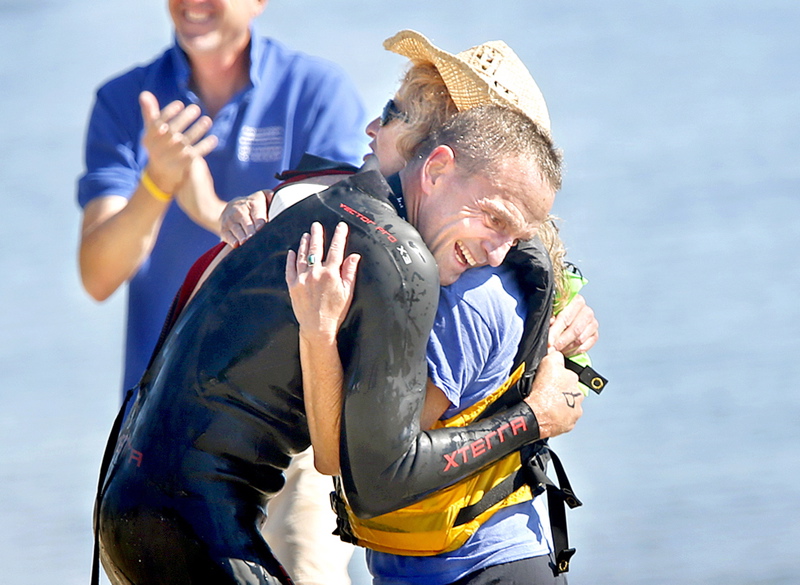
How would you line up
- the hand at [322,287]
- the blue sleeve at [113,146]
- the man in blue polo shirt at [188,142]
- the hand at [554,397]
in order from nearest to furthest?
the hand at [322,287] < the hand at [554,397] < the man in blue polo shirt at [188,142] < the blue sleeve at [113,146]

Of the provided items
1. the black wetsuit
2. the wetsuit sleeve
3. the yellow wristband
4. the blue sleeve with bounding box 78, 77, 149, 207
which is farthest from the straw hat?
the blue sleeve with bounding box 78, 77, 149, 207

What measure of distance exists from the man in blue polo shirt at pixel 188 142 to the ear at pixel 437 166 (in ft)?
3.57

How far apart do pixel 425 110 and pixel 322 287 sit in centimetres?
52

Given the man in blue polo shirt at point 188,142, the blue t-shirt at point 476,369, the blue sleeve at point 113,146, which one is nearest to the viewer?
the blue t-shirt at point 476,369

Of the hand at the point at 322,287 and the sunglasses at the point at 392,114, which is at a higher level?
the sunglasses at the point at 392,114

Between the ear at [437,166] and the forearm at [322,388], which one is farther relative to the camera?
the ear at [437,166]

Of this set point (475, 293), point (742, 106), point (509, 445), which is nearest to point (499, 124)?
point (475, 293)

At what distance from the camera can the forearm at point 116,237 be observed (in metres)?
3.55

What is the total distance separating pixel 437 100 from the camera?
255 cm

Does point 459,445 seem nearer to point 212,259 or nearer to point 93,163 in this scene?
point 212,259

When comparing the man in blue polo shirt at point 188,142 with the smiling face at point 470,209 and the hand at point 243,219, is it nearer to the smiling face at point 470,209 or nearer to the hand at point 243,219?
the hand at point 243,219

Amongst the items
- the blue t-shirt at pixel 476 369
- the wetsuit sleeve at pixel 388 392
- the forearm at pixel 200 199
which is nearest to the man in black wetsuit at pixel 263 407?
the wetsuit sleeve at pixel 388 392

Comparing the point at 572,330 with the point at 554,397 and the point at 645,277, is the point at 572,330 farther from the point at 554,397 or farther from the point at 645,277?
the point at 645,277

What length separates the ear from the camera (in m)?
2.44
